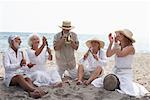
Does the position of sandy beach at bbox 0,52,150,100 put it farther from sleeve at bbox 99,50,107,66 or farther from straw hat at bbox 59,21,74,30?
straw hat at bbox 59,21,74,30

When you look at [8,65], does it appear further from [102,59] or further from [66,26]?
[102,59]

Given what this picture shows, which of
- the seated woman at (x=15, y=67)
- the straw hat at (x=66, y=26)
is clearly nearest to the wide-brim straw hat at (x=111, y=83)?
the seated woman at (x=15, y=67)

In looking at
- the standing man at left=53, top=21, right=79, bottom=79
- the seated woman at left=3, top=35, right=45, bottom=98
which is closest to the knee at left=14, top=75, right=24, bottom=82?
the seated woman at left=3, top=35, right=45, bottom=98

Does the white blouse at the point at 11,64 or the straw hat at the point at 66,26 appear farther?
the straw hat at the point at 66,26

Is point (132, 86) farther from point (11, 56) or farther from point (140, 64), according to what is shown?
point (140, 64)

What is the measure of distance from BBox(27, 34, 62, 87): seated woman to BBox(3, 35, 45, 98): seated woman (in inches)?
8.1

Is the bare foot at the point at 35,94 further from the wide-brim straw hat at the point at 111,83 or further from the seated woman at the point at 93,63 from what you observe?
the wide-brim straw hat at the point at 111,83

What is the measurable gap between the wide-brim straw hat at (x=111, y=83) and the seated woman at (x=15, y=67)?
3.14 feet

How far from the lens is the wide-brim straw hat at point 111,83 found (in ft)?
15.0

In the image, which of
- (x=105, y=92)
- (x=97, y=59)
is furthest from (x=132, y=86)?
(x=97, y=59)

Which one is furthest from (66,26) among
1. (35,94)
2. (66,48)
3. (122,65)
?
(35,94)

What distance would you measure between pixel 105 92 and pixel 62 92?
61 centimetres

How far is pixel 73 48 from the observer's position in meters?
5.21

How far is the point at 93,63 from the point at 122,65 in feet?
1.84
